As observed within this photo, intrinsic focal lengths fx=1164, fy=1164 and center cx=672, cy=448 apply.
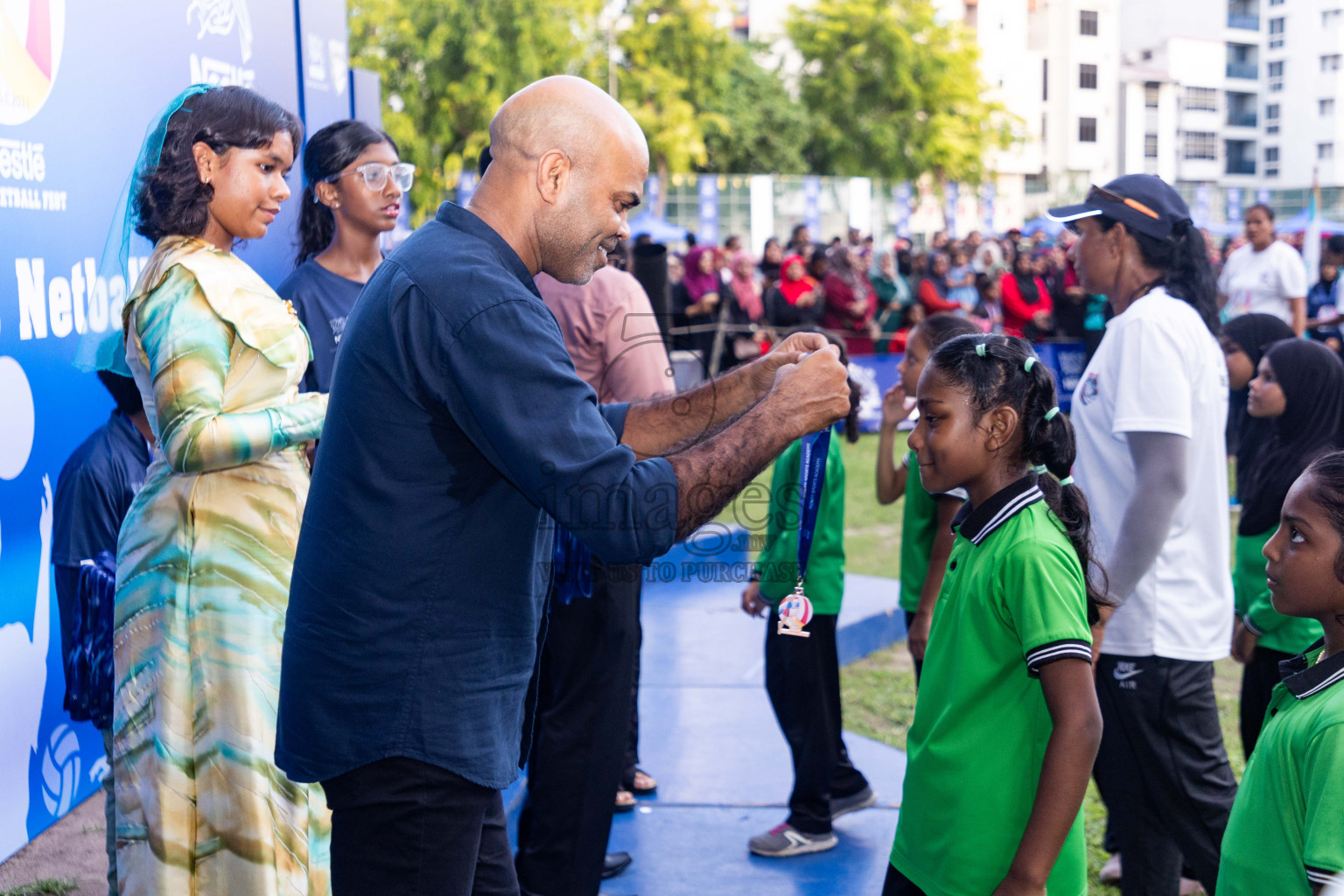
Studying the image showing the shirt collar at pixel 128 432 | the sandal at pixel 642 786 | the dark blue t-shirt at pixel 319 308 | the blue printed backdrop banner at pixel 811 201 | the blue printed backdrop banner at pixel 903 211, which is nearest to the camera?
the shirt collar at pixel 128 432

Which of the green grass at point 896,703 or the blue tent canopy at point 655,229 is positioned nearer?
the green grass at point 896,703

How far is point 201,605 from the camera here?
A: 266 cm

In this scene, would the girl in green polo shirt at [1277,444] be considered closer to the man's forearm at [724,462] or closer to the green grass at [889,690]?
the green grass at [889,690]

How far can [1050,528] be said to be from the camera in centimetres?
228

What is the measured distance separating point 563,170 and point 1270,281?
9919 millimetres

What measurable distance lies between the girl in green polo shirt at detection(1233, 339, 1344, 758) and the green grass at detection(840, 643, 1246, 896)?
2.38 feet

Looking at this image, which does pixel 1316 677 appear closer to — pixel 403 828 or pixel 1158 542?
pixel 1158 542

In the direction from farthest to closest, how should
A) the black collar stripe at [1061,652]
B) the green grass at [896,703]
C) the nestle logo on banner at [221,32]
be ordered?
the nestle logo on banner at [221,32] → the green grass at [896,703] → the black collar stripe at [1061,652]

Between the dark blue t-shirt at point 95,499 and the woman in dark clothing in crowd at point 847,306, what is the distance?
10968 mm

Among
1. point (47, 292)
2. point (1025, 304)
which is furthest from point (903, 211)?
point (47, 292)

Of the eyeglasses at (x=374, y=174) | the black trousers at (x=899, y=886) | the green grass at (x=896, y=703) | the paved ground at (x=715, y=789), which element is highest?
the eyeglasses at (x=374, y=174)

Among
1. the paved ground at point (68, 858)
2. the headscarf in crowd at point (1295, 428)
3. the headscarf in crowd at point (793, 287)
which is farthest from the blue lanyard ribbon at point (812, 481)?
the headscarf in crowd at point (793, 287)

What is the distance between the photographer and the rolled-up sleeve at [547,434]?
5.57ft

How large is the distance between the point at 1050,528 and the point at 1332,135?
79736mm
